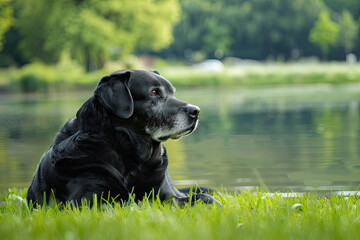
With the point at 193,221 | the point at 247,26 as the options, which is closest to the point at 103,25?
the point at 247,26

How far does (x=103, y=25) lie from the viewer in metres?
48.4

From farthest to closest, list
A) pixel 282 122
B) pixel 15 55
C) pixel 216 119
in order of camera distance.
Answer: pixel 15 55
pixel 216 119
pixel 282 122

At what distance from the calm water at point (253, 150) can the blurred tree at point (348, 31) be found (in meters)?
60.5

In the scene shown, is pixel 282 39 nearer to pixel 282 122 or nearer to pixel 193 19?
pixel 193 19

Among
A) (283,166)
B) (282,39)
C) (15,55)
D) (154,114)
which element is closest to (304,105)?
(283,166)

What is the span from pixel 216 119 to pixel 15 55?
5120 cm

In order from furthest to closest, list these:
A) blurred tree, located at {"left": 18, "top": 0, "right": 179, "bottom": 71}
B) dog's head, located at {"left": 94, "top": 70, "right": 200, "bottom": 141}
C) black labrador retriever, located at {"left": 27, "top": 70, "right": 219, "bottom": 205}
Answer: blurred tree, located at {"left": 18, "top": 0, "right": 179, "bottom": 71}
dog's head, located at {"left": 94, "top": 70, "right": 200, "bottom": 141}
black labrador retriever, located at {"left": 27, "top": 70, "right": 219, "bottom": 205}

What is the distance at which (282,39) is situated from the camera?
83.8 metres

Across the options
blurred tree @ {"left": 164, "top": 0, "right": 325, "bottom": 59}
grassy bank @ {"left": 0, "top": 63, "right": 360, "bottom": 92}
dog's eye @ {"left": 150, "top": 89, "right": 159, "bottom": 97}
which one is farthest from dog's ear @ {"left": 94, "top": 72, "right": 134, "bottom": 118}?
blurred tree @ {"left": 164, "top": 0, "right": 325, "bottom": 59}

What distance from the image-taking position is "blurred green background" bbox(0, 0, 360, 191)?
8.91 metres

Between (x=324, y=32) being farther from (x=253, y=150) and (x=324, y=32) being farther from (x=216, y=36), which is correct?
(x=253, y=150)

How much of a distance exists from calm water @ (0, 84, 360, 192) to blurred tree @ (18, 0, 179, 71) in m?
29.8

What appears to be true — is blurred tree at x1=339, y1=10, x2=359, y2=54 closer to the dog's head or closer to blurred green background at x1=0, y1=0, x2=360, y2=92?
blurred green background at x1=0, y1=0, x2=360, y2=92

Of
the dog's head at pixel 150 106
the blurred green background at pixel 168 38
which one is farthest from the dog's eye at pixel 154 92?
the blurred green background at pixel 168 38
